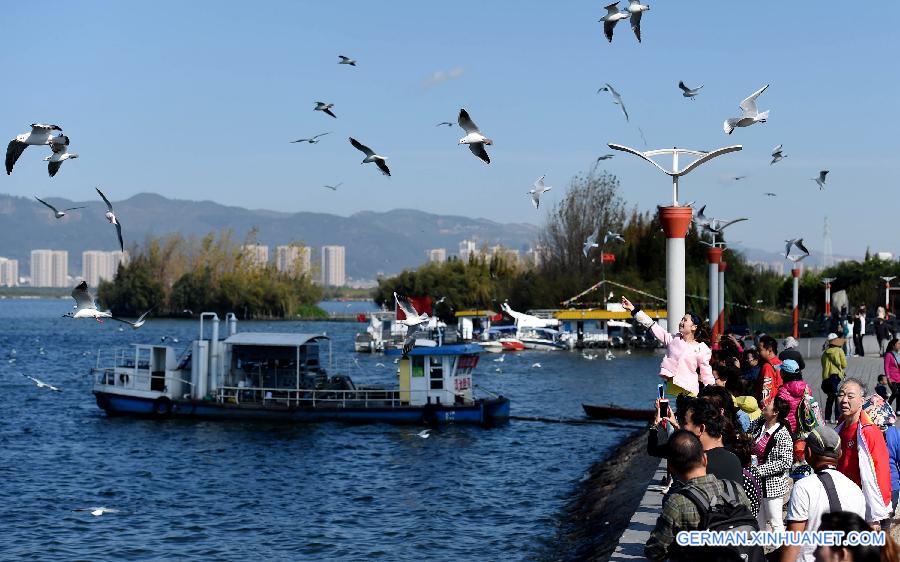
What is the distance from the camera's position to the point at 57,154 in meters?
15.0

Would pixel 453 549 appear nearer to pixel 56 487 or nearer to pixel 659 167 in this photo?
pixel 659 167

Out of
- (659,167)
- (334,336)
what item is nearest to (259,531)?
(659,167)

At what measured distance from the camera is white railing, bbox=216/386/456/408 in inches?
1518

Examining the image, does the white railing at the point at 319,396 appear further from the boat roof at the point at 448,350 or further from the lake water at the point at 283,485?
the boat roof at the point at 448,350

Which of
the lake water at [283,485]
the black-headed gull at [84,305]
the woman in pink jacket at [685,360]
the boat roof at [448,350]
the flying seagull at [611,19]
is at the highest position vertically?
the flying seagull at [611,19]

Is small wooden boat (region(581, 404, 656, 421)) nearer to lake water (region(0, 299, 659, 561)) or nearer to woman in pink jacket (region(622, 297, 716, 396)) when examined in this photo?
lake water (region(0, 299, 659, 561))

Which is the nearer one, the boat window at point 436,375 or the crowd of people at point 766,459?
the crowd of people at point 766,459

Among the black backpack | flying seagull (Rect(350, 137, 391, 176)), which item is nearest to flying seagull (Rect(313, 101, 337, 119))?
flying seagull (Rect(350, 137, 391, 176))

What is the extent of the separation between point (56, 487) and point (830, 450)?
2256 cm

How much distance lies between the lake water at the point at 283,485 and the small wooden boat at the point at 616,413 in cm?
121

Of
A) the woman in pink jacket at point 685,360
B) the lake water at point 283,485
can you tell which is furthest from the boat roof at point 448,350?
the woman in pink jacket at point 685,360

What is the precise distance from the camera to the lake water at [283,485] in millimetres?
19984

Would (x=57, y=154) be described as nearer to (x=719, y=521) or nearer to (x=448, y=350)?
(x=719, y=521)

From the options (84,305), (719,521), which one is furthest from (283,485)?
(719,521)
